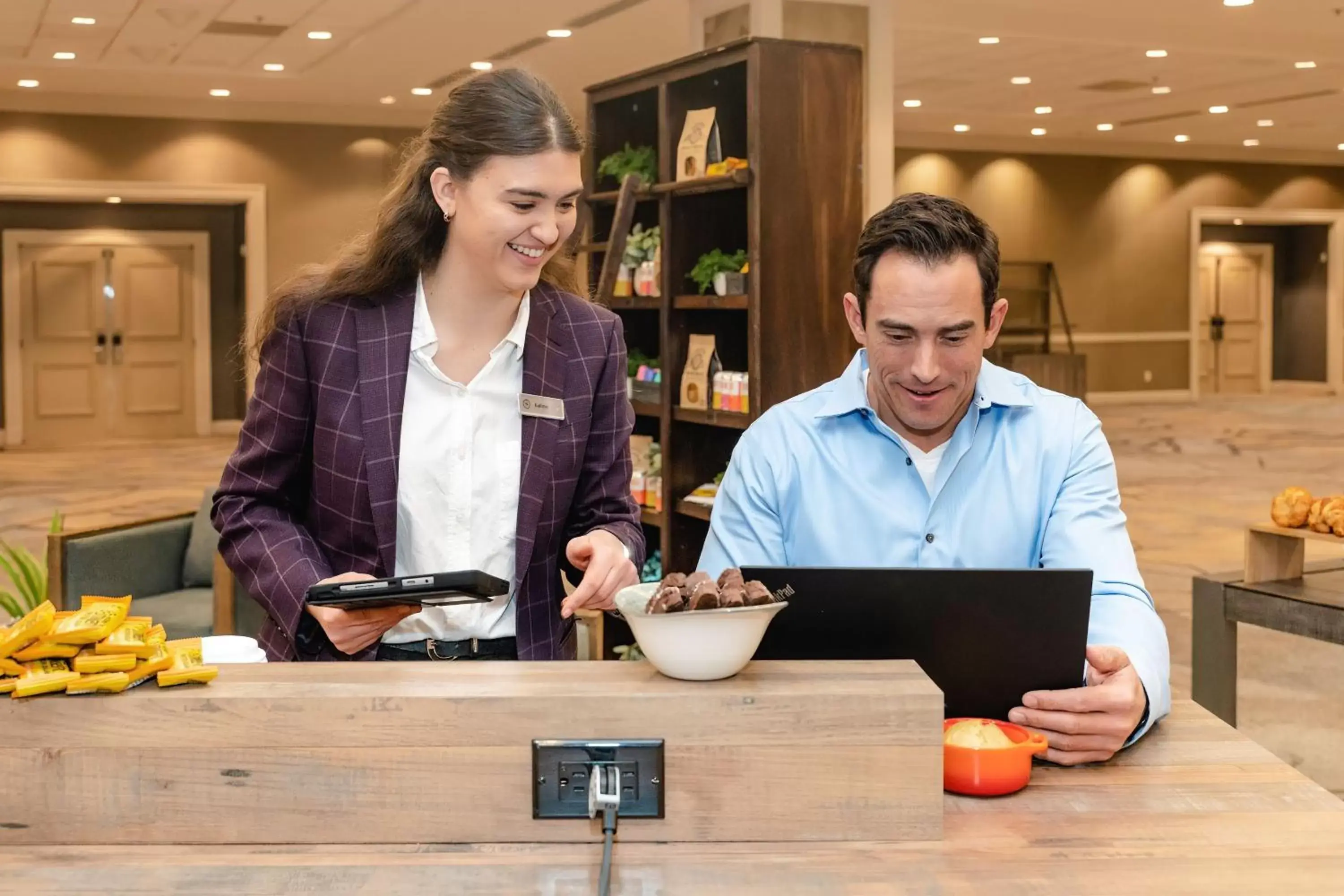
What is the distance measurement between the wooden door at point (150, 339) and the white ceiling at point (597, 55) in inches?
86.6

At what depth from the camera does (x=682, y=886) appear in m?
1.36

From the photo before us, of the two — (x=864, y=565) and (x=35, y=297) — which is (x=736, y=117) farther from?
(x=35, y=297)

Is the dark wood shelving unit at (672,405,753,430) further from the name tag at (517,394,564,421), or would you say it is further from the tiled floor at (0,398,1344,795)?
the name tag at (517,394,564,421)

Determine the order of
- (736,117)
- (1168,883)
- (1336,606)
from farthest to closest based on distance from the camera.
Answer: (736,117)
(1336,606)
(1168,883)

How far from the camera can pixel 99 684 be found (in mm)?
1473

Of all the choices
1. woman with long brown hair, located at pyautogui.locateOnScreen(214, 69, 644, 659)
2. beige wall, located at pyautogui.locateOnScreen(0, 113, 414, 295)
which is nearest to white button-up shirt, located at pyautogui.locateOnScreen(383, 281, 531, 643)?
woman with long brown hair, located at pyautogui.locateOnScreen(214, 69, 644, 659)

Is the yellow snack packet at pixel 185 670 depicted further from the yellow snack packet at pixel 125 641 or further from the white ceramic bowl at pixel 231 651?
the white ceramic bowl at pixel 231 651

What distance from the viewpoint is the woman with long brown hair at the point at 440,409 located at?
2000 mm

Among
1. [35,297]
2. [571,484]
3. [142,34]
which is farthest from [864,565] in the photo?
[35,297]

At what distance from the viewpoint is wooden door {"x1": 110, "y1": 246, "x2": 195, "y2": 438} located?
16047mm

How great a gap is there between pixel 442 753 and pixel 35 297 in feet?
51.9

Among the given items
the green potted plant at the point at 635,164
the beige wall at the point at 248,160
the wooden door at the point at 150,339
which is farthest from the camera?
the wooden door at the point at 150,339

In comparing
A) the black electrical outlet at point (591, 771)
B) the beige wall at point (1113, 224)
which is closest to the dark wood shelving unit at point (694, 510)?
the black electrical outlet at point (591, 771)

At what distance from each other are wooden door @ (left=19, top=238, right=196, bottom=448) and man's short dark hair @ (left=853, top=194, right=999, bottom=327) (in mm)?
15306
